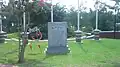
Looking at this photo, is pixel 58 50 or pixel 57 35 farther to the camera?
pixel 57 35

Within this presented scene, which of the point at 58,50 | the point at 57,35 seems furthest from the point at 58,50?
the point at 57,35

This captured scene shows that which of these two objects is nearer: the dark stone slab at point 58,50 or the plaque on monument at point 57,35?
the dark stone slab at point 58,50

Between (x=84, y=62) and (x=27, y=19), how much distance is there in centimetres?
317

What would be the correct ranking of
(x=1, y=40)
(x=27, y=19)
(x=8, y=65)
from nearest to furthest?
1. (x=8, y=65)
2. (x=27, y=19)
3. (x=1, y=40)

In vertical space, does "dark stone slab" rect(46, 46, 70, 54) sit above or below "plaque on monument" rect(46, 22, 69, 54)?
below

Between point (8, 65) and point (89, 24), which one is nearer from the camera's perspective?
point (8, 65)

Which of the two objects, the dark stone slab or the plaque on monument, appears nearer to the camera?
the dark stone slab

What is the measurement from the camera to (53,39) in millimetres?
15922

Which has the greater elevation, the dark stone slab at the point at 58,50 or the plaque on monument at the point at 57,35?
the plaque on monument at the point at 57,35

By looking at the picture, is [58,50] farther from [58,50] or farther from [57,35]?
[57,35]

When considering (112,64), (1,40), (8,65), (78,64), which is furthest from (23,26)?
(1,40)

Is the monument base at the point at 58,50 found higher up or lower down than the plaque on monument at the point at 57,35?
lower down

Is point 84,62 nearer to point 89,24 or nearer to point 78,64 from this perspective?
point 78,64

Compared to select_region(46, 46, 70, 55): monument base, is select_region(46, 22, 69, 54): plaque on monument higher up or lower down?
higher up
